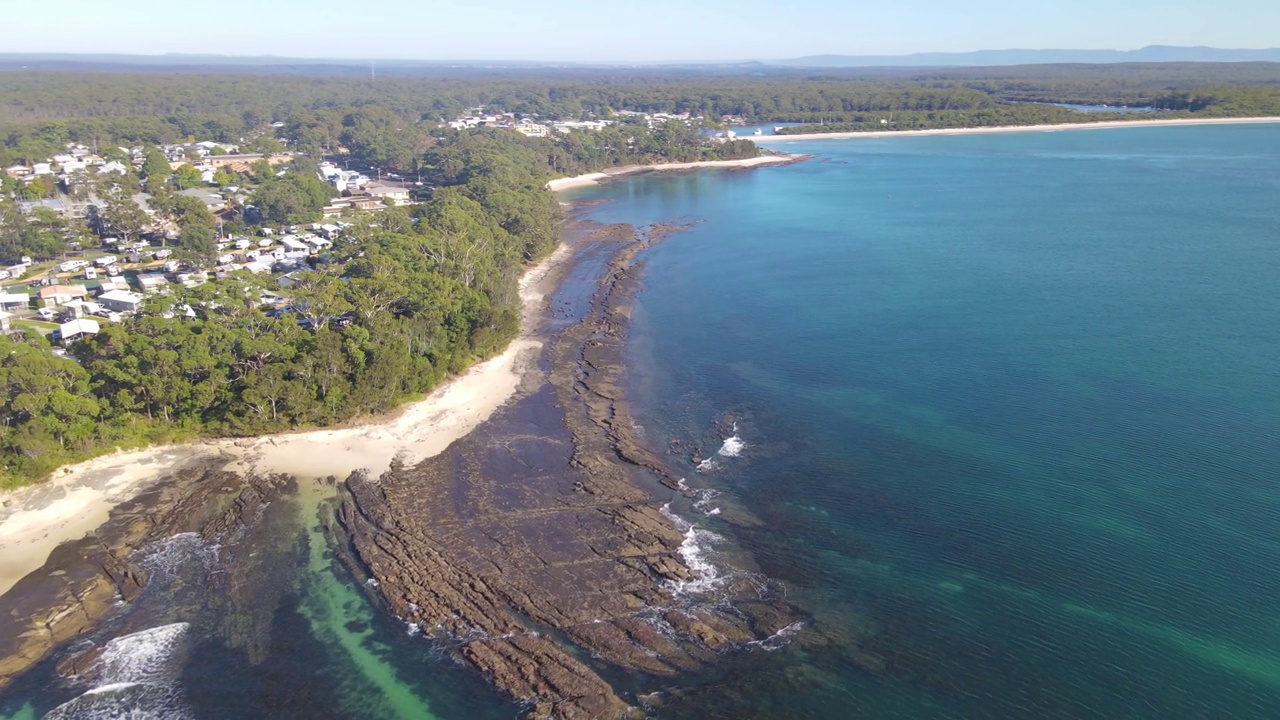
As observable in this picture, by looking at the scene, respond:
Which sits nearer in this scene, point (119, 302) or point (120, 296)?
point (119, 302)

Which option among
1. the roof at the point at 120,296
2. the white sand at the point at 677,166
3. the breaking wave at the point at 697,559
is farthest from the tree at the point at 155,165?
the breaking wave at the point at 697,559

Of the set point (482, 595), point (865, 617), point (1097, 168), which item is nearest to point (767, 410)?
point (865, 617)

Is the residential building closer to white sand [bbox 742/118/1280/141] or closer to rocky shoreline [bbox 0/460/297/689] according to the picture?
rocky shoreline [bbox 0/460/297/689]

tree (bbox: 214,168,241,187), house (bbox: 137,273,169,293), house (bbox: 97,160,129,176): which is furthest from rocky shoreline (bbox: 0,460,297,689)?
house (bbox: 97,160,129,176)

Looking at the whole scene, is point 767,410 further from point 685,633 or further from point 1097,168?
point 1097,168

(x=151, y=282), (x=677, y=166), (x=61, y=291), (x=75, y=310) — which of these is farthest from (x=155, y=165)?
(x=677, y=166)

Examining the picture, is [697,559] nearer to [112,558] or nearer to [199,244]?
[112,558]

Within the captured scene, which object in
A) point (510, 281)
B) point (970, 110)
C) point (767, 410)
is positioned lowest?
point (767, 410)
